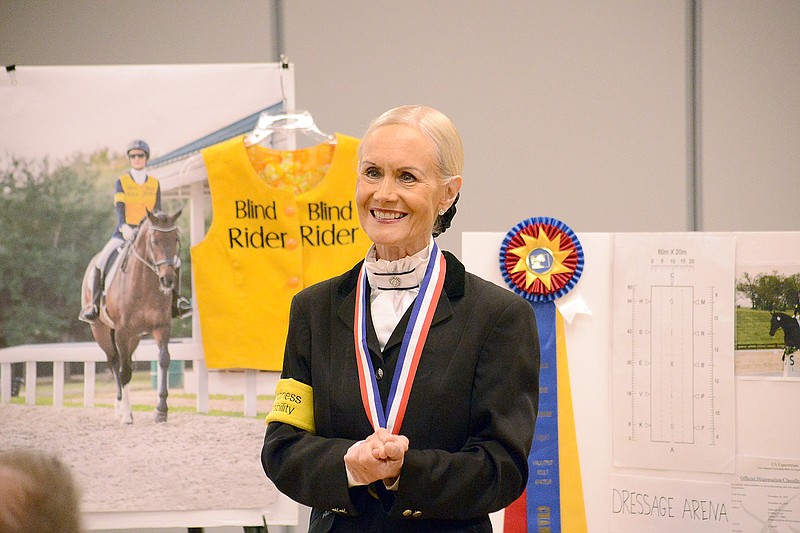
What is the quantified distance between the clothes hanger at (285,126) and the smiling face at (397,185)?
1.40 metres

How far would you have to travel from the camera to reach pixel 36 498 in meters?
0.95

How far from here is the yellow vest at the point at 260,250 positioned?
8.95 feet

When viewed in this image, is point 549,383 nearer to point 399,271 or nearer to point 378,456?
point 399,271

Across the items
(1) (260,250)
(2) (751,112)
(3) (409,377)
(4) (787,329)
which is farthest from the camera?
(2) (751,112)

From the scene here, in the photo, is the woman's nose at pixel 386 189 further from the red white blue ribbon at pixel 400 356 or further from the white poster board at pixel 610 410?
the white poster board at pixel 610 410

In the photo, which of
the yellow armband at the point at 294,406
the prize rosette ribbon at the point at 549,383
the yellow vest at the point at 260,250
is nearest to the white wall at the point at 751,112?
the prize rosette ribbon at the point at 549,383

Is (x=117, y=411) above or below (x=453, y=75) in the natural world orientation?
below

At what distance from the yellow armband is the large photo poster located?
1.39m

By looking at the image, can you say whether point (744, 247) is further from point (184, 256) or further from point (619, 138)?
point (184, 256)

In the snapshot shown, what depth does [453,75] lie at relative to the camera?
321 cm

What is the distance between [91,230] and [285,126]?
73 centimetres

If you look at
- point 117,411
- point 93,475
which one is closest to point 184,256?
point 117,411

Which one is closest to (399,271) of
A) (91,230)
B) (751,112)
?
(91,230)

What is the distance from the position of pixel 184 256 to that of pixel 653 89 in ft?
6.08
